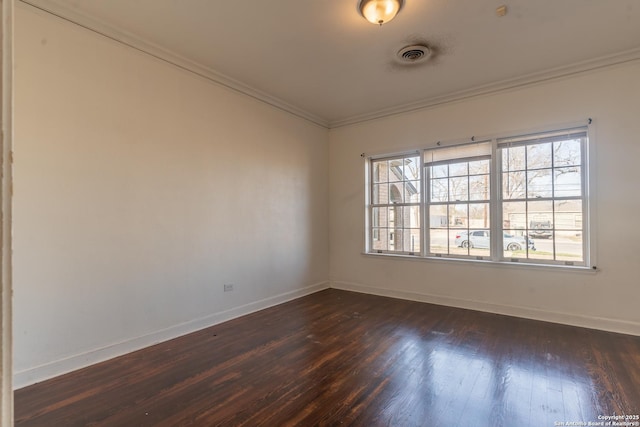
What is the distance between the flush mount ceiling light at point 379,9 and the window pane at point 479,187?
2.52 metres

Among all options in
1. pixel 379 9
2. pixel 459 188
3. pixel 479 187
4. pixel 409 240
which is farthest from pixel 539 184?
pixel 379 9

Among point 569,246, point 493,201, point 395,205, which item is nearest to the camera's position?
point 569,246

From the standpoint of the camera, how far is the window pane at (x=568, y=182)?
358 cm

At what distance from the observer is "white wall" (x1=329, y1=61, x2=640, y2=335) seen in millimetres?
3262

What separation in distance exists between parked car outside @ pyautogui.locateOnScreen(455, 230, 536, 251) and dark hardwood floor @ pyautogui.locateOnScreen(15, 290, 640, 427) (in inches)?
37.3

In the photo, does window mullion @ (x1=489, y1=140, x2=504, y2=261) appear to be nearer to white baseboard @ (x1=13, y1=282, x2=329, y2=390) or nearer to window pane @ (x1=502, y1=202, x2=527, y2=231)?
window pane @ (x1=502, y1=202, x2=527, y2=231)

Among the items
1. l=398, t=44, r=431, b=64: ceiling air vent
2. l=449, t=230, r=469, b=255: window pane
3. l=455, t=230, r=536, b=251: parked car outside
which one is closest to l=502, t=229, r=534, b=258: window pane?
l=455, t=230, r=536, b=251: parked car outside

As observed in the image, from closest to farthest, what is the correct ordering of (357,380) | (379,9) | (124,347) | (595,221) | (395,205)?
1. (357,380)
2. (379,9)
3. (124,347)
4. (595,221)
5. (395,205)

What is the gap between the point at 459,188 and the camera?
433 cm

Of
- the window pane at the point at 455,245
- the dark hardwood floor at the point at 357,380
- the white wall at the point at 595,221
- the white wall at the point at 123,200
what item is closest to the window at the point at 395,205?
the white wall at the point at 595,221

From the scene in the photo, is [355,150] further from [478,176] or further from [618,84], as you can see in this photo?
[618,84]

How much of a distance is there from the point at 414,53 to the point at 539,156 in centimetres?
207

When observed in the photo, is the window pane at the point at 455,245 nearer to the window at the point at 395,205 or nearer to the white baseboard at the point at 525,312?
the window at the point at 395,205

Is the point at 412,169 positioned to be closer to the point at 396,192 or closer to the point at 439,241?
the point at 396,192
